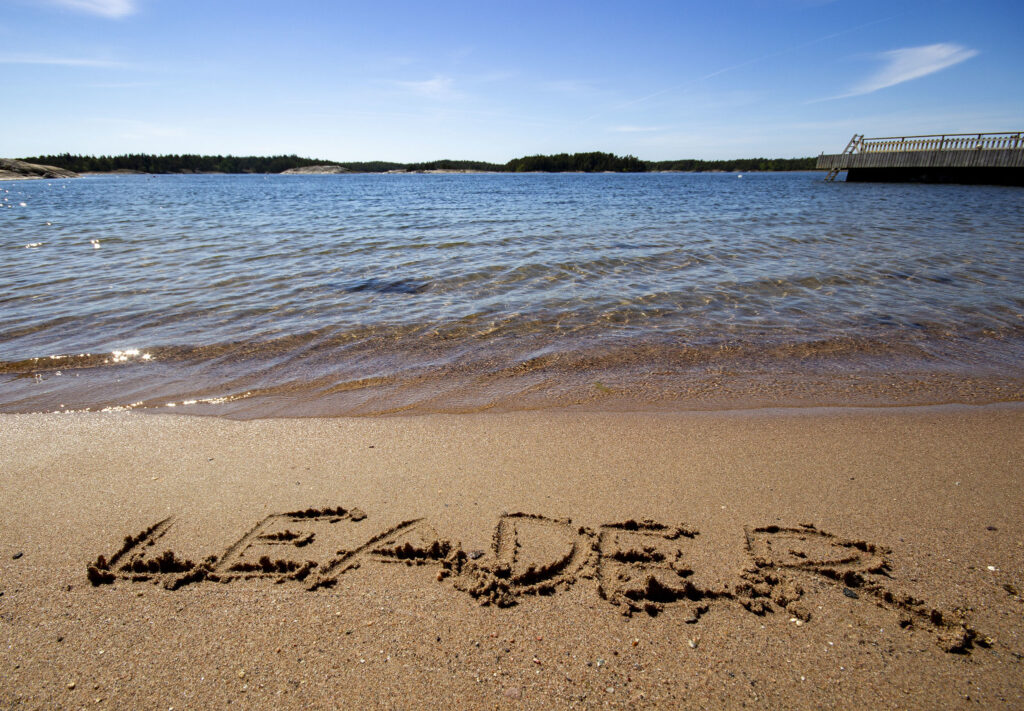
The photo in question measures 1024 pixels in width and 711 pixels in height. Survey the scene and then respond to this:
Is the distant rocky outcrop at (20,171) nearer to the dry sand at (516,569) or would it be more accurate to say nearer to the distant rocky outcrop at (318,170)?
the distant rocky outcrop at (318,170)

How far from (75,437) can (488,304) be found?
16.0 feet

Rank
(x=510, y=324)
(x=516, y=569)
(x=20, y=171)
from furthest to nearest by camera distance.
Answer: (x=20, y=171) < (x=510, y=324) < (x=516, y=569)

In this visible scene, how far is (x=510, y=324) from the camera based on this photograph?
6.48 m

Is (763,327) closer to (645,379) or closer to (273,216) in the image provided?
(645,379)

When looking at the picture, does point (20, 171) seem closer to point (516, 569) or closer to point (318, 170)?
point (318, 170)

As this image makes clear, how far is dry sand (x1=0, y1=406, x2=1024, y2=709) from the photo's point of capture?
1.76 meters

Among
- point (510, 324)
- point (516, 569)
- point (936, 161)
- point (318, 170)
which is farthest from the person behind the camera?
point (318, 170)

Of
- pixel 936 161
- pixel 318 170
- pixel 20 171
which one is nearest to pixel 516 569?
pixel 936 161

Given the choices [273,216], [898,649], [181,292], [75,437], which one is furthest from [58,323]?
[273,216]

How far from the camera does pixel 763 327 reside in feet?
20.4

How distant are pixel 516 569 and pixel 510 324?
4.42m

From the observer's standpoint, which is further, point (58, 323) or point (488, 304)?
point (488, 304)

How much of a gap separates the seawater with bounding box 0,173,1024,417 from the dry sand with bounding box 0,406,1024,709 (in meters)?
0.90

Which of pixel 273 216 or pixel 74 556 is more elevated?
pixel 273 216
